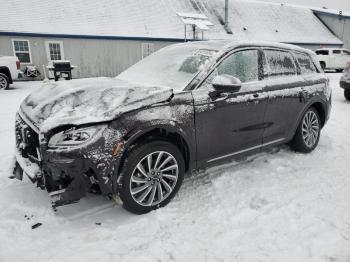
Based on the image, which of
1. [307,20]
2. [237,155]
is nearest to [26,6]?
[237,155]

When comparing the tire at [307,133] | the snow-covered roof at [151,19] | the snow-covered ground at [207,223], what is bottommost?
the snow-covered ground at [207,223]

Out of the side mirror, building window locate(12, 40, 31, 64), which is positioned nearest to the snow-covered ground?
the side mirror

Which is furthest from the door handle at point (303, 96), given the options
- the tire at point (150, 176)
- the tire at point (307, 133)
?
the tire at point (150, 176)

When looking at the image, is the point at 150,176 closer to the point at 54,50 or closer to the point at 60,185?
the point at 60,185

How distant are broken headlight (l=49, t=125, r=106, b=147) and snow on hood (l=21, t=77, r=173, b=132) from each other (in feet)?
0.26

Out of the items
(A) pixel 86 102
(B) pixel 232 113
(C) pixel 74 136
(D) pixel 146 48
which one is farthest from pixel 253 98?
(D) pixel 146 48

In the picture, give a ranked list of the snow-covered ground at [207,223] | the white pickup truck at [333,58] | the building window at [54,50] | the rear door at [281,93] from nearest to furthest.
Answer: the snow-covered ground at [207,223] < the rear door at [281,93] < the building window at [54,50] < the white pickup truck at [333,58]

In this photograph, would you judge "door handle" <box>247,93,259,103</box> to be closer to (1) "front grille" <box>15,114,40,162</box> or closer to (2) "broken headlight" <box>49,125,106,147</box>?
(2) "broken headlight" <box>49,125,106,147</box>

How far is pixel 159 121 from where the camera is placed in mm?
3252

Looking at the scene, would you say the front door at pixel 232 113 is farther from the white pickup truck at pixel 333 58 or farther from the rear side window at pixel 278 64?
the white pickup truck at pixel 333 58

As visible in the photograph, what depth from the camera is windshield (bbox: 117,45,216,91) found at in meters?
3.79

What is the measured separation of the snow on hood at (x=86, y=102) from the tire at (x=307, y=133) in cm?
271

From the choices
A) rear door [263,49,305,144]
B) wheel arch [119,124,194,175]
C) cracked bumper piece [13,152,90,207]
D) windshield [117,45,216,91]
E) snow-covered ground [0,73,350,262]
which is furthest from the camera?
rear door [263,49,305,144]

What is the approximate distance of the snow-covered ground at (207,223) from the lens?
9.07 ft
